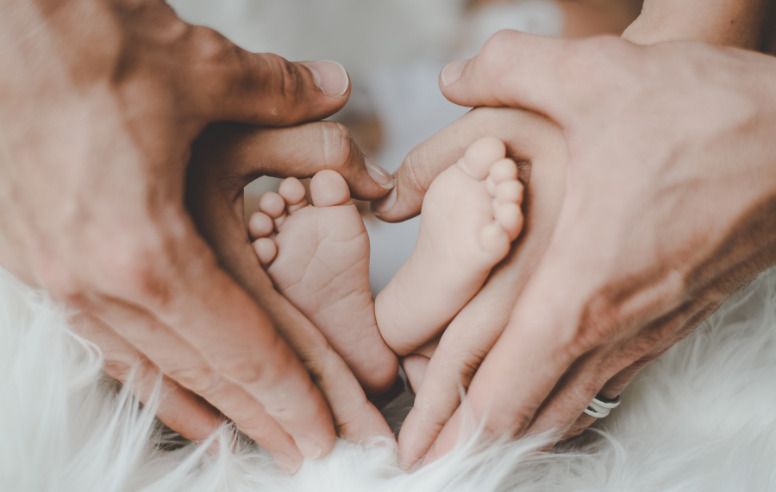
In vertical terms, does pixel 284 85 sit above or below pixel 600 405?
above

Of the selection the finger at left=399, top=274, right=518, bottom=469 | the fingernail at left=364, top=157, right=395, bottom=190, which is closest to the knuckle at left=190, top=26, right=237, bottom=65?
the fingernail at left=364, top=157, right=395, bottom=190

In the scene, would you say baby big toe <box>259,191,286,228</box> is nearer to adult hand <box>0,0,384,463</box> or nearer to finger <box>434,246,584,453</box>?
adult hand <box>0,0,384,463</box>

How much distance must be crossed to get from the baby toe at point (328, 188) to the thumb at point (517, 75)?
191 millimetres

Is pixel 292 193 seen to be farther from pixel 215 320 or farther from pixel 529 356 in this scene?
pixel 529 356

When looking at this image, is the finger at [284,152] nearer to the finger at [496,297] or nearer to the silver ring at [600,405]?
the finger at [496,297]

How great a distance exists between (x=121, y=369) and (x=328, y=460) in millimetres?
271

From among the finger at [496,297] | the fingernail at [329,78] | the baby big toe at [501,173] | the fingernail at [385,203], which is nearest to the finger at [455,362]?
the finger at [496,297]

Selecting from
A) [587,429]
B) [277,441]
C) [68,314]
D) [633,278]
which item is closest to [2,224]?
[68,314]

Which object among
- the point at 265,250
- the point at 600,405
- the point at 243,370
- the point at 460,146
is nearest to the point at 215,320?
the point at 243,370

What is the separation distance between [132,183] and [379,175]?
1.19ft

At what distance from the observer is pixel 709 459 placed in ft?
1.91

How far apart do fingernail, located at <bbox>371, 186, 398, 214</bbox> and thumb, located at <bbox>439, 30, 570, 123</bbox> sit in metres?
0.19

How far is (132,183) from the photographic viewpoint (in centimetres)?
42

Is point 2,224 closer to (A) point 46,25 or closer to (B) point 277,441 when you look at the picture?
(A) point 46,25
